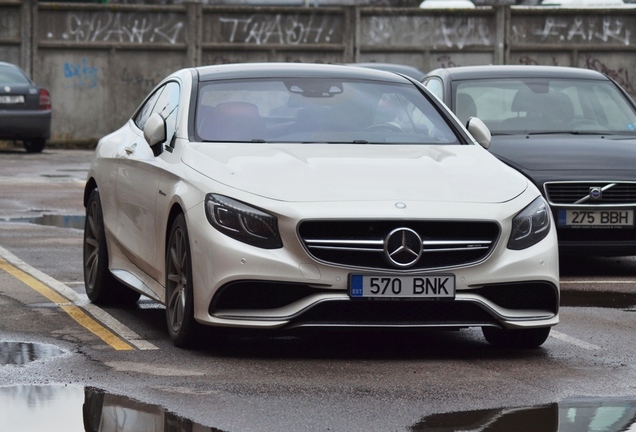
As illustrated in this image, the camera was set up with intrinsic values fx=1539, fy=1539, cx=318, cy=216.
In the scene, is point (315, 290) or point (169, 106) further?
point (169, 106)

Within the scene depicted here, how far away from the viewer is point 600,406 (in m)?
6.04

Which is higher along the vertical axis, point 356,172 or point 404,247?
point 356,172

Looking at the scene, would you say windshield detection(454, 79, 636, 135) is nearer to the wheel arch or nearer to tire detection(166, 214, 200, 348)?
the wheel arch

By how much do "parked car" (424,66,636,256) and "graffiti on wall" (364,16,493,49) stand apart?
686 inches

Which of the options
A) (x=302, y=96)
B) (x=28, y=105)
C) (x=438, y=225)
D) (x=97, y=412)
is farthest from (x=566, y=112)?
(x=28, y=105)

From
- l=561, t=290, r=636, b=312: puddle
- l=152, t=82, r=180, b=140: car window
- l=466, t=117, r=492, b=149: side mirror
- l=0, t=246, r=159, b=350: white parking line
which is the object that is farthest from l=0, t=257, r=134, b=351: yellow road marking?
l=561, t=290, r=636, b=312: puddle

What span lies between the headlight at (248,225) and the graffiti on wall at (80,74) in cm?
2330

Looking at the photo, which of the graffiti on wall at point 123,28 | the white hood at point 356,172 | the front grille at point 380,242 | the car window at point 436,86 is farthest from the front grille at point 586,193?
the graffiti on wall at point 123,28

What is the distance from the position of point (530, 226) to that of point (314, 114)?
1.56 metres

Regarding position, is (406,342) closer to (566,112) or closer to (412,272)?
(412,272)

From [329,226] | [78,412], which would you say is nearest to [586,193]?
[329,226]

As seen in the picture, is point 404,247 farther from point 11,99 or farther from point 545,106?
point 11,99

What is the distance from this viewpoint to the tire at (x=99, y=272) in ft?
29.7

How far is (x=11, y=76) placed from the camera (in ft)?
85.8
